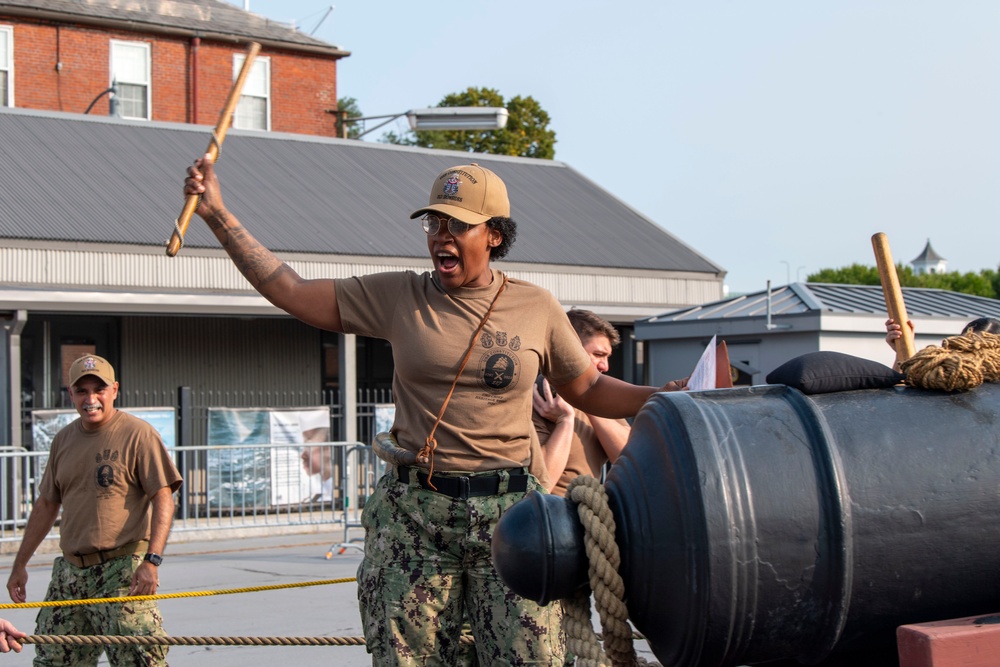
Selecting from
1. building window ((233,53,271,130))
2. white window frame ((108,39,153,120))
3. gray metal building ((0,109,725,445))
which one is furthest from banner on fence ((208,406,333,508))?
building window ((233,53,271,130))

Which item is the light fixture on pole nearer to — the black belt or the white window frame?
the white window frame

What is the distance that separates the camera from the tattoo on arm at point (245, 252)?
3875mm

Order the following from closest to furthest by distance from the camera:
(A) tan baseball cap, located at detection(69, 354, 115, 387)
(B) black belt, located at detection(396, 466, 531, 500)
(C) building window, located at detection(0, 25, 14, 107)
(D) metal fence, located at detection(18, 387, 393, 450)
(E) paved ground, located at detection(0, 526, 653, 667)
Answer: (B) black belt, located at detection(396, 466, 531, 500), (A) tan baseball cap, located at detection(69, 354, 115, 387), (E) paved ground, located at detection(0, 526, 653, 667), (D) metal fence, located at detection(18, 387, 393, 450), (C) building window, located at detection(0, 25, 14, 107)

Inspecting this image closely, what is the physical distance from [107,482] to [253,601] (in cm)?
441

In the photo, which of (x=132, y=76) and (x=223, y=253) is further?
A: (x=132, y=76)

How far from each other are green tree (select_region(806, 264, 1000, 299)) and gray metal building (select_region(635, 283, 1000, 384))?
1507 inches

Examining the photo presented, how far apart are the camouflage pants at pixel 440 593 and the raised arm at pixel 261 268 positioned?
643 mm

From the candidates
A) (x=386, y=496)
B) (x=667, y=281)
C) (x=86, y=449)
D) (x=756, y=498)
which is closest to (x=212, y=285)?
(x=667, y=281)

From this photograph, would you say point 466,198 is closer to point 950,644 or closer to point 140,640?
point 950,644

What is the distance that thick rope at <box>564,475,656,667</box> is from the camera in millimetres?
2471

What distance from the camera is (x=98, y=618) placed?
5719 millimetres

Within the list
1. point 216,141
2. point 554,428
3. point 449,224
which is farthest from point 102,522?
point 449,224

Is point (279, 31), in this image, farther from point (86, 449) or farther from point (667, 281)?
point (86, 449)

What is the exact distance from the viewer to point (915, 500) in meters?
2.42
